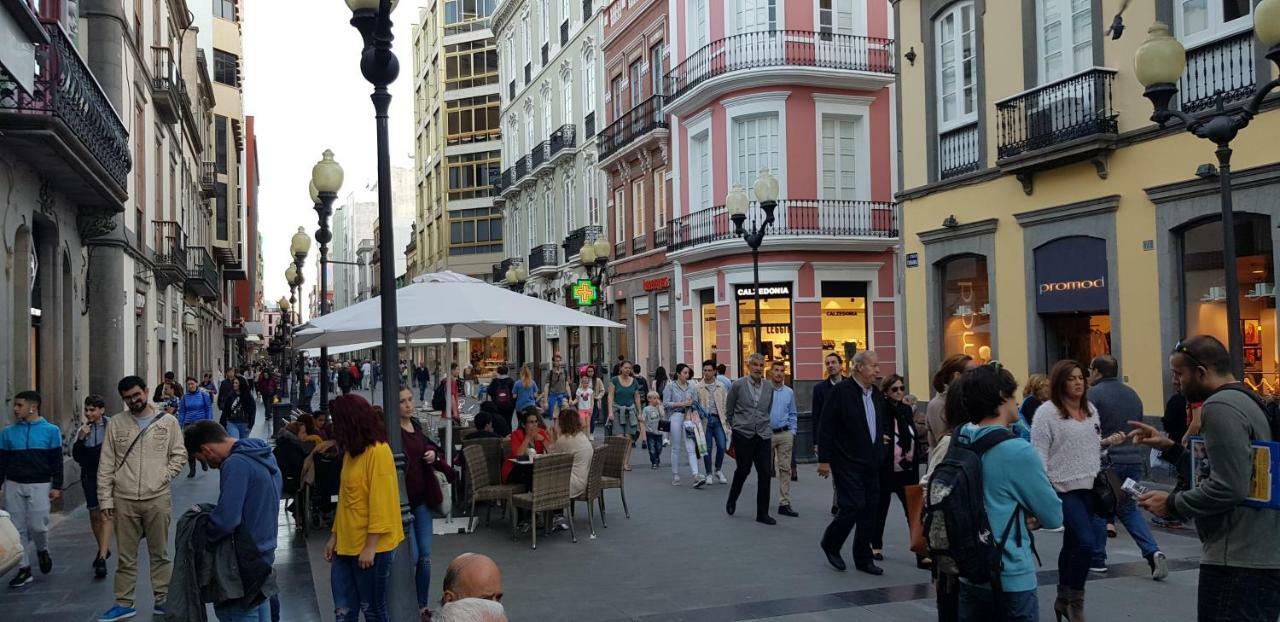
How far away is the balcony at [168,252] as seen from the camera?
2631 centimetres

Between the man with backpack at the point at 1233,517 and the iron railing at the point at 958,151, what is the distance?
13.8 m

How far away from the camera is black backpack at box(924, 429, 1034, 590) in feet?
14.0

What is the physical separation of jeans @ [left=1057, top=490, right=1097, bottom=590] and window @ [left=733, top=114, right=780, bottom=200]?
63.6 feet

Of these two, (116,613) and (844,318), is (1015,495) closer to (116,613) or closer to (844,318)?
(116,613)

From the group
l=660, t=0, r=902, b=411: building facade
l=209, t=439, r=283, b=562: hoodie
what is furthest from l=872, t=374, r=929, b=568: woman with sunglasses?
l=660, t=0, r=902, b=411: building facade

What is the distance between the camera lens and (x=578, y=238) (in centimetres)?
3791

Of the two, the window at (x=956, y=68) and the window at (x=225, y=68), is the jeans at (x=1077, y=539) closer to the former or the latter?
the window at (x=956, y=68)

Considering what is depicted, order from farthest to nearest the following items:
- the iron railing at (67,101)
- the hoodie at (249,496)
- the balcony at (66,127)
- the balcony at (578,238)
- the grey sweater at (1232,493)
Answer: the balcony at (578,238) < the balcony at (66,127) < the iron railing at (67,101) < the hoodie at (249,496) < the grey sweater at (1232,493)

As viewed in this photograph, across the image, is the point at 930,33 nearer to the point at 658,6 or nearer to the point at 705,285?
the point at 705,285

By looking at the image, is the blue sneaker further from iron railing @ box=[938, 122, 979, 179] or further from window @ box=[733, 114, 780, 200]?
window @ box=[733, 114, 780, 200]

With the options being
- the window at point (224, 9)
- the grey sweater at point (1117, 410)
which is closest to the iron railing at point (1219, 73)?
the grey sweater at point (1117, 410)

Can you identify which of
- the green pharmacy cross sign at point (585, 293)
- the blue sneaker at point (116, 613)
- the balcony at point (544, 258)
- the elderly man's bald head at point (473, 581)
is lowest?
the blue sneaker at point (116, 613)

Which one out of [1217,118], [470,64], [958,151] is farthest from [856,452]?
[470,64]

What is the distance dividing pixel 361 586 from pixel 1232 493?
4669 mm
